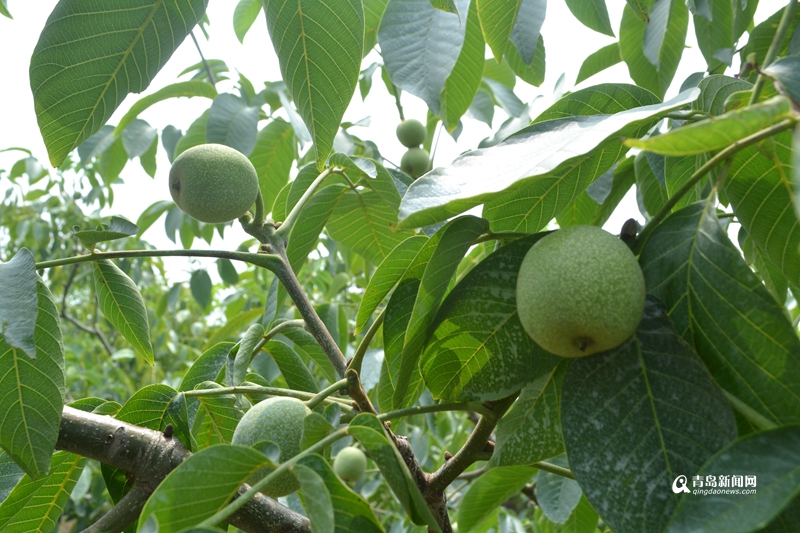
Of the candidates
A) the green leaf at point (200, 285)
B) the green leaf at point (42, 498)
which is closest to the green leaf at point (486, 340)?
the green leaf at point (42, 498)

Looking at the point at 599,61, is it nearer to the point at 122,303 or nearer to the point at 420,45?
the point at 420,45

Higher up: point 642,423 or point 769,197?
point 769,197

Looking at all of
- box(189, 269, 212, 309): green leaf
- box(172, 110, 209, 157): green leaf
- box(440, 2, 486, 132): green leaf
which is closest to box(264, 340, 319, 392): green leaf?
box(440, 2, 486, 132): green leaf

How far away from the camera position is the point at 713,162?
1.93 ft

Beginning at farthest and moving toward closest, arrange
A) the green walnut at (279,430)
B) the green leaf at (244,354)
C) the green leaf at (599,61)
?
1. the green leaf at (599,61)
2. the green leaf at (244,354)
3. the green walnut at (279,430)

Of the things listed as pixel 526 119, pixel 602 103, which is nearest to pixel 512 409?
pixel 602 103

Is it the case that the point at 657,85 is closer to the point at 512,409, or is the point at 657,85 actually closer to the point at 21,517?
the point at 512,409

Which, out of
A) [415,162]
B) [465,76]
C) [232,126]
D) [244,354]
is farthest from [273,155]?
[244,354]

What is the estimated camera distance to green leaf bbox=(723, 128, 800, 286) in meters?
0.62

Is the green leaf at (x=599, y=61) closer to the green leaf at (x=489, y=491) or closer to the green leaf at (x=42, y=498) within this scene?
the green leaf at (x=489, y=491)

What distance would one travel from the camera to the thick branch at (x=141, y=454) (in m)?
0.83

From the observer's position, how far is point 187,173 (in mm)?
950

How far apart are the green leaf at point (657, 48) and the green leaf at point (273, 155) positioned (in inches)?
34.2

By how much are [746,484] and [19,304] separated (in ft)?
2.37
